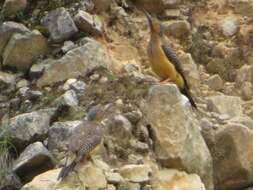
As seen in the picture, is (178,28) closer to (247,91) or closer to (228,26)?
(228,26)

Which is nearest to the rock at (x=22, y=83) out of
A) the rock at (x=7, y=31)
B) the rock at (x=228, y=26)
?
the rock at (x=7, y=31)

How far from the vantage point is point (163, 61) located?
37.4 feet

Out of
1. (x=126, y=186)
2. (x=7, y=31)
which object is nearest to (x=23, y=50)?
(x=7, y=31)

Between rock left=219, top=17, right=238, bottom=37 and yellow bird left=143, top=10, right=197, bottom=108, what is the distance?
8.44 feet

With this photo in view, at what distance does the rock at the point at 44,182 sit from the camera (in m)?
9.04

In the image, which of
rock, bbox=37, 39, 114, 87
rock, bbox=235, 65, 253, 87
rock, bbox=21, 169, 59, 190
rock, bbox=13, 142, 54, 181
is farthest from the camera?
rock, bbox=235, 65, 253, 87

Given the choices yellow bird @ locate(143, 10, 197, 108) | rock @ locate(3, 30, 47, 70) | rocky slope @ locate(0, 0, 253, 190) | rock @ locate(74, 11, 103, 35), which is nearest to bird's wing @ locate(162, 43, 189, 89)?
yellow bird @ locate(143, 10, 197, 108)

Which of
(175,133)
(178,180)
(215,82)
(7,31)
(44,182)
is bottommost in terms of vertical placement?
(215,82)

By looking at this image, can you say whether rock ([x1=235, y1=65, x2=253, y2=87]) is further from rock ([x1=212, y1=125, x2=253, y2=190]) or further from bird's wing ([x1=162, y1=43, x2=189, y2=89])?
Answer: rock ([x1=212, y1=125, x2=253, y2=190])

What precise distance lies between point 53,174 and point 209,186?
2.25 m

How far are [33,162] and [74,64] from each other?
7.22ft

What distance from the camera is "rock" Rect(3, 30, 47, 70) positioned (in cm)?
1198

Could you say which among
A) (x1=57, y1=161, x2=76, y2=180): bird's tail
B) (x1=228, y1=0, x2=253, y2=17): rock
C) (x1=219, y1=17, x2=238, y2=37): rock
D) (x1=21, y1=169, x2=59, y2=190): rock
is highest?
(x1=57, y1=161, x2=76, y2=180): bird's tail

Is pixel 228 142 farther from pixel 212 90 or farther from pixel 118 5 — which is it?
pixel 118 5
